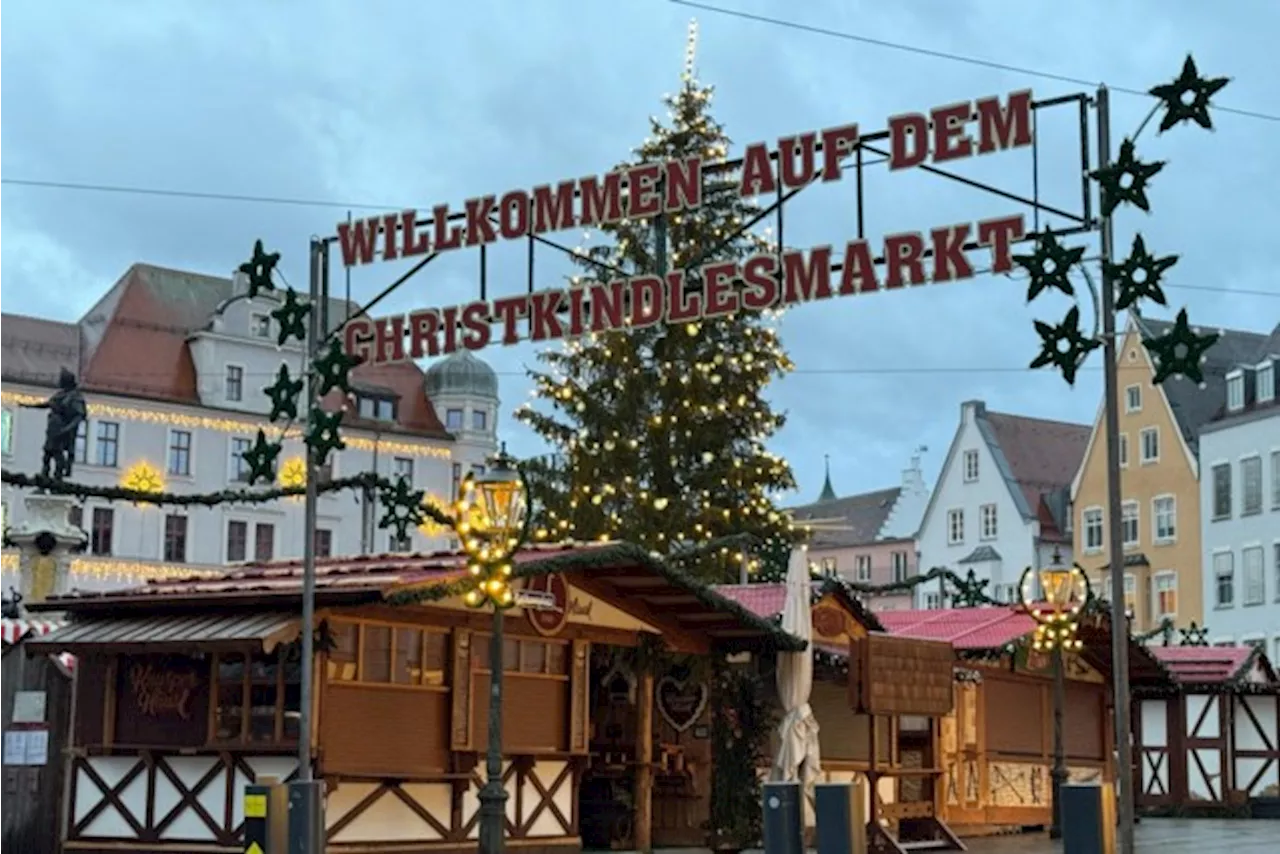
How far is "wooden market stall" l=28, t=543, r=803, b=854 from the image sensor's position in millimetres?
22062

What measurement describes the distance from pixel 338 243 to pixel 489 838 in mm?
7760

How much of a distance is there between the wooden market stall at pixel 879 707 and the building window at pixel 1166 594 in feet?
140

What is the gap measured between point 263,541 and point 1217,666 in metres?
44.8

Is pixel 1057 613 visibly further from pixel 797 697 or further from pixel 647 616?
pixel 647 616

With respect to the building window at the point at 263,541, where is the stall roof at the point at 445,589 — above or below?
below

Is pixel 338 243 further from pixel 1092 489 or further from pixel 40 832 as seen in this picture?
pixel 1092 489

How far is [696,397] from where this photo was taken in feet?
136

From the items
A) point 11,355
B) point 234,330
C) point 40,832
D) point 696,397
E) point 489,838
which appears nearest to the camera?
point 489,838

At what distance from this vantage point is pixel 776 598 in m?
28.2

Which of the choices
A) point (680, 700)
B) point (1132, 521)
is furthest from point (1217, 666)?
point (1132, 521)

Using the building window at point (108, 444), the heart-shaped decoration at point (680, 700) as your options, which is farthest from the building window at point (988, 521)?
the heart-shaped decoration at point (680, 700)

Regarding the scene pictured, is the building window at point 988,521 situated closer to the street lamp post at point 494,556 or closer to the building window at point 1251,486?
the building window at point 1251,486

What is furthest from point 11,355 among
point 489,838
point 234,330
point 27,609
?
point 489,838

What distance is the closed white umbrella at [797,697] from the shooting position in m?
25.6
